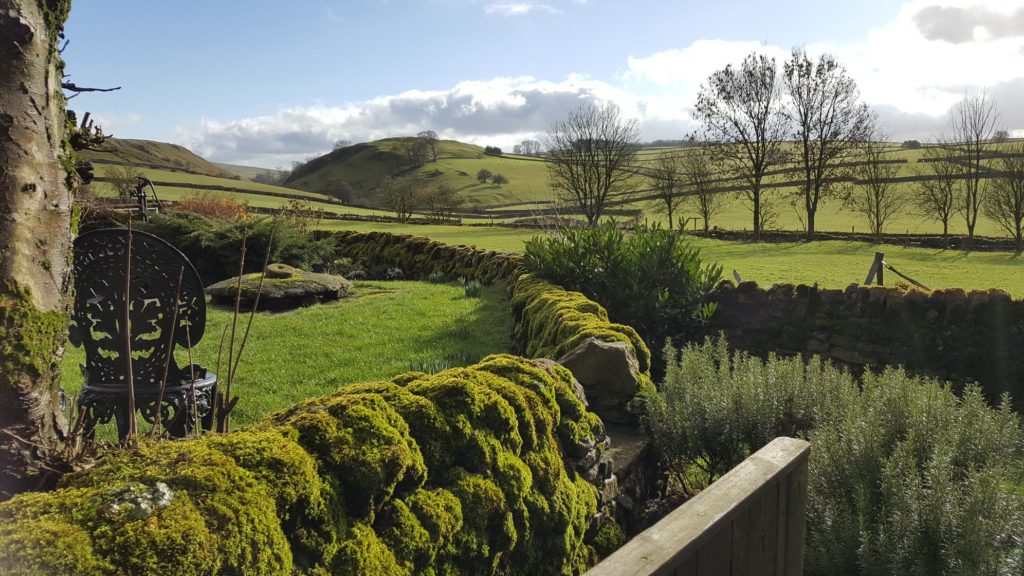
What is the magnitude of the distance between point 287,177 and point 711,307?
11737 cm

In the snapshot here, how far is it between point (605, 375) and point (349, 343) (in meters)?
4.74

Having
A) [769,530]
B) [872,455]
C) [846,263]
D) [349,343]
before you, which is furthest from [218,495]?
[846,263]

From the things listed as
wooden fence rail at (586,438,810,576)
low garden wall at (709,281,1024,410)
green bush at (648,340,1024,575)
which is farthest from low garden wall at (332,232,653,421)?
wooden fence rail at (586,438,810,576)

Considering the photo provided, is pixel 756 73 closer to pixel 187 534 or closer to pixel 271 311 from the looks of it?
pixel 271 311

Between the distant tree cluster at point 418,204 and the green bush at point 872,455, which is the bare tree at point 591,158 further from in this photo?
the green bush at point 872,455

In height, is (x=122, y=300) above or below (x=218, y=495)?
above

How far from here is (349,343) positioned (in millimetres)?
8234

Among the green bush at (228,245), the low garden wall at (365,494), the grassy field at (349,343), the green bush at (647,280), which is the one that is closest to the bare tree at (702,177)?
the green bush at (228,245)

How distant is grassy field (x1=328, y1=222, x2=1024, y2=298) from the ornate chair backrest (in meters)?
9.60

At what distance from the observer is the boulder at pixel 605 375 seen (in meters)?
4.29

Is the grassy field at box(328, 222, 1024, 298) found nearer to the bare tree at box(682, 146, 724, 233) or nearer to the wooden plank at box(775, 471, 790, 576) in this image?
the bare tree at box(682, 146, 724, 233)

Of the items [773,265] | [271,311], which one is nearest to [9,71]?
[271,311]

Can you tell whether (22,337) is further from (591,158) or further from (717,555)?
(591,158)

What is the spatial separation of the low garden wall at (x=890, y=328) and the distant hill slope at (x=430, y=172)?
6571cm
